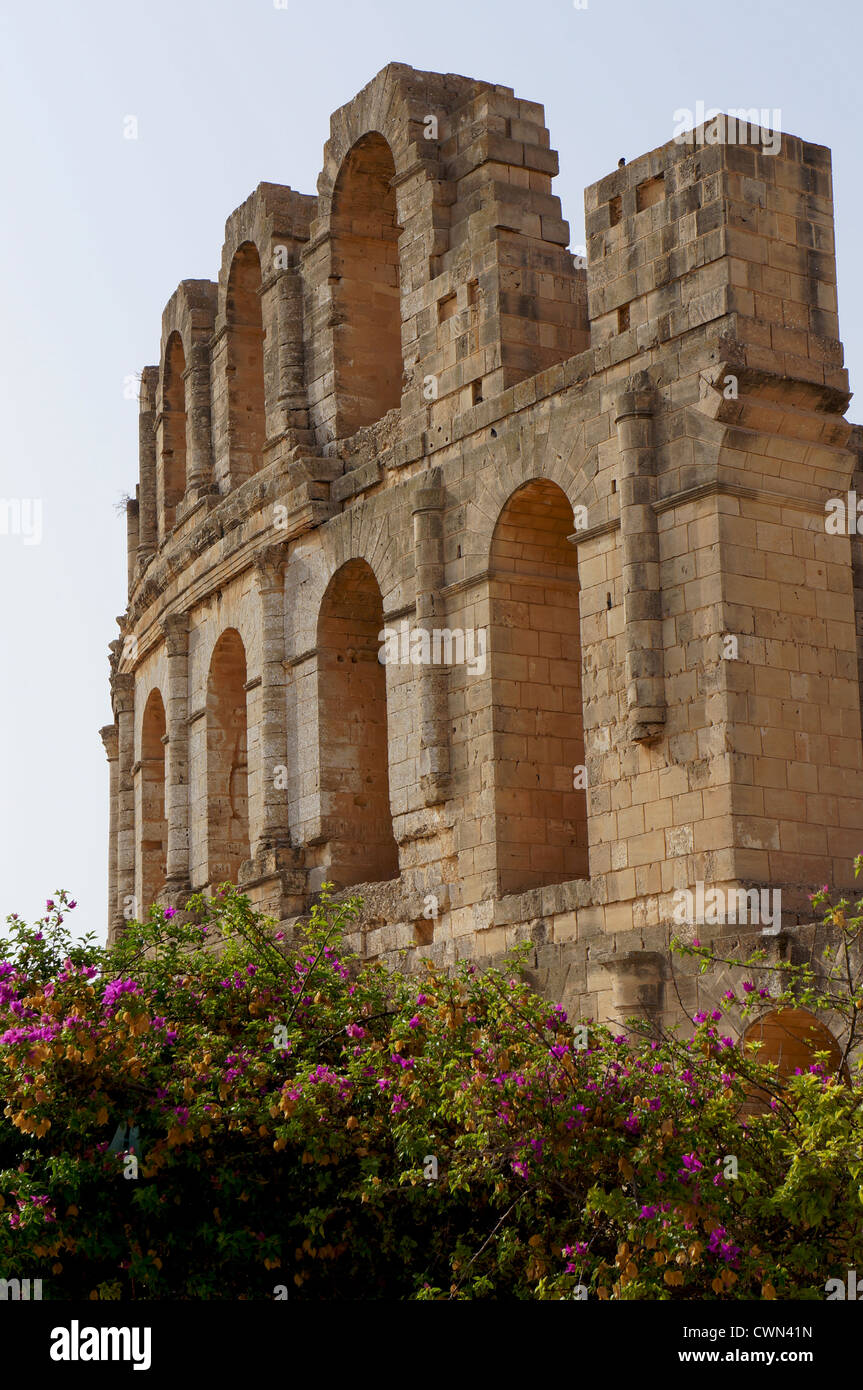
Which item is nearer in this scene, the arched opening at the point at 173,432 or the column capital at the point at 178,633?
the column capital at the point at 178,633

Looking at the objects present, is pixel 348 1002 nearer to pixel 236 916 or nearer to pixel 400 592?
pixel 236 916

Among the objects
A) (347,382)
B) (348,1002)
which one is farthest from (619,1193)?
(347,382)

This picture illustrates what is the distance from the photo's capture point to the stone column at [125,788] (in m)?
26.4

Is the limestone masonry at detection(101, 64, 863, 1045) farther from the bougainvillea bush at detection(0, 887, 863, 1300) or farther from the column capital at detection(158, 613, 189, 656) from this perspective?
the bougainvillea bush at detection(0, 887, 863, 1300)

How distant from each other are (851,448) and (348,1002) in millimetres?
6285

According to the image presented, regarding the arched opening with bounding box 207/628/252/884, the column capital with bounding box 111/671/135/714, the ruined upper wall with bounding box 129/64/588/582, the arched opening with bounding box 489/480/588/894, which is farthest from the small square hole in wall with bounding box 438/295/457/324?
the column capital with bounding box 111/671/135/714

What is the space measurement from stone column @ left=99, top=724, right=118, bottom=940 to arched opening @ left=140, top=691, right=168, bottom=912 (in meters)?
2.26

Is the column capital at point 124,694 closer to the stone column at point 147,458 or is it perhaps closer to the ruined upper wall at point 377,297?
the stone column at point 147,458

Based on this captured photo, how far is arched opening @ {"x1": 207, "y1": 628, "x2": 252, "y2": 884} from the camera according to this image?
21.6 metres

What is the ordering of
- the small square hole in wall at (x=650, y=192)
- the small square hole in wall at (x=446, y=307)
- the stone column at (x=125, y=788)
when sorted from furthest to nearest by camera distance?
the stone column at (x=125, y=788) < the small square hole in wall at (x=446, y=307) < the small square hole in wall at (x=650, y=192)

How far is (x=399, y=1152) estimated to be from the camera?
10.7 m

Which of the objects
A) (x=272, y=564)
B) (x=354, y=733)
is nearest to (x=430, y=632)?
(x=354, y=733)

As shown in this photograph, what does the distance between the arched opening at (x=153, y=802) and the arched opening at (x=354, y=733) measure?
5.56m

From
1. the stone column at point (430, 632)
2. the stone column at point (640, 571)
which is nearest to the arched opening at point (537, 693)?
the stone column at point (430, 632)
